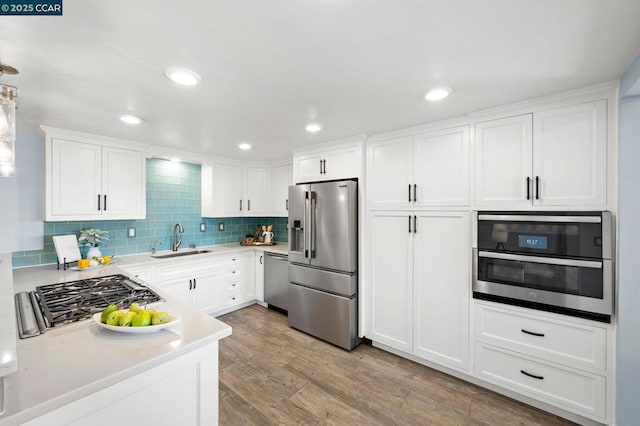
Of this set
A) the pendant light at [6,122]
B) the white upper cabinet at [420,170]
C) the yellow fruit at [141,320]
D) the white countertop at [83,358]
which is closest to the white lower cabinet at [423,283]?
the white upper cabinet at [420,170]

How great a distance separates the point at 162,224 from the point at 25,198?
132 centimetres

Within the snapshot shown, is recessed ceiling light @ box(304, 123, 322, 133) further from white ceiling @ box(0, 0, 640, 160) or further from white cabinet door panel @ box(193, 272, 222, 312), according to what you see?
white cabinet door panel @ box(193, 272, 222, 312)

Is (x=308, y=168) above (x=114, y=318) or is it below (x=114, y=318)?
above

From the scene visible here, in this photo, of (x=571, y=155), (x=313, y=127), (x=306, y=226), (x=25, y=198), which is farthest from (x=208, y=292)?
(x=571, y=155)

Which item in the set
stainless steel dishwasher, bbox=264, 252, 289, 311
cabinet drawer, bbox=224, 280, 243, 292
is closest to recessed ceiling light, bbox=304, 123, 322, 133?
stainless steel dishwasher, bbox=264, 252, 289, 311

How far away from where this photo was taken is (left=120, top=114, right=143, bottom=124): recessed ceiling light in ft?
7.43

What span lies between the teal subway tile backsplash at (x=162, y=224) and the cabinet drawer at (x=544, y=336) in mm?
3191

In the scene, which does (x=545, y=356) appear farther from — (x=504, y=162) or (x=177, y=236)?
(x=177, y=236)

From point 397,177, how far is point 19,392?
2.74 meters

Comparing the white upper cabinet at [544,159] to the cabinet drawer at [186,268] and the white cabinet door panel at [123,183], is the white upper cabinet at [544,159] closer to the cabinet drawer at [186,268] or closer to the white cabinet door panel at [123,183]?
the cabinet drawer at [186,268]

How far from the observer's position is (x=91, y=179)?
9.24 ft

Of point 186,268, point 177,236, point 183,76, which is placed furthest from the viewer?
point 177,236

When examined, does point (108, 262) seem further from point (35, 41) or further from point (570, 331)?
point (570, 331)

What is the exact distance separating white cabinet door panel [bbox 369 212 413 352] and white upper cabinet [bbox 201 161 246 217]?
2.35m
